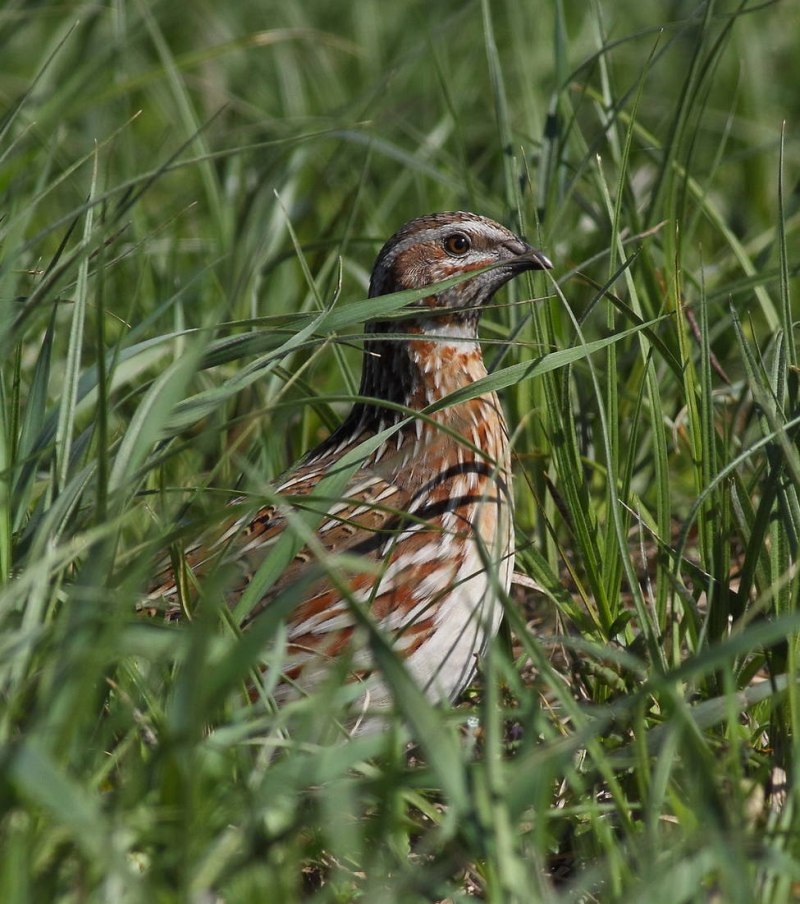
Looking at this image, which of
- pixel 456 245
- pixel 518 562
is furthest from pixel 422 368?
pixel 518 562

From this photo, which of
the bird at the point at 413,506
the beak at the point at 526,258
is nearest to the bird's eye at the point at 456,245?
the bird at the point at 413,506

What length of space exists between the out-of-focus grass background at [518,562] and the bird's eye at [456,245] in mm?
221

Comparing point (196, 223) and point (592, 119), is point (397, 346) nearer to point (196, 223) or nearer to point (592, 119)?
point (196, 223)

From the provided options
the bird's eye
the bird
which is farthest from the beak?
the bird's eye

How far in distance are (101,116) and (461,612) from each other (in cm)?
407

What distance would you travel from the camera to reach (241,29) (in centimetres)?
855

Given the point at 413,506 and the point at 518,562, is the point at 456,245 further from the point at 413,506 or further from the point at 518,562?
the point at 518,562

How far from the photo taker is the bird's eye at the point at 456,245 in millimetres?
4090

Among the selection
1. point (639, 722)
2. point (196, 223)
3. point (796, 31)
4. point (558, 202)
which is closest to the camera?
point (639, 722)

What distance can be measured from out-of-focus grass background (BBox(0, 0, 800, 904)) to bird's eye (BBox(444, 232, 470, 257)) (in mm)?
221

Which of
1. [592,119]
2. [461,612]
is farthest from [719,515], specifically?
Result: [592,119]

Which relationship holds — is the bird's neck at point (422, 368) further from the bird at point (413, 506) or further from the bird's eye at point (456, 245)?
the bird's eye at point (456, 245)

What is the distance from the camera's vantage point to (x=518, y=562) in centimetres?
388

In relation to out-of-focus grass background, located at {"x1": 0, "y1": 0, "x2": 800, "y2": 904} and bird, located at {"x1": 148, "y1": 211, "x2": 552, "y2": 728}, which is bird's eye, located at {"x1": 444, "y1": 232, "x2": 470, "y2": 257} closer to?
bird, located at {"x1": 148, "y1": 211, "x2": 552, "y2": 728}
